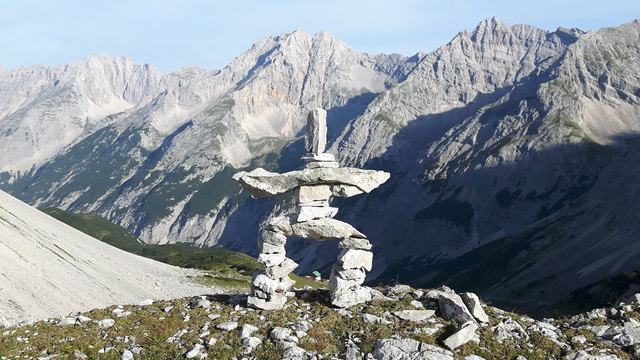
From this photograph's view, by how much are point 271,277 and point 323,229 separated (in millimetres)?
4249

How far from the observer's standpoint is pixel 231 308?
28.7 meters

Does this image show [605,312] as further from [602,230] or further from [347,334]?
[602,230]

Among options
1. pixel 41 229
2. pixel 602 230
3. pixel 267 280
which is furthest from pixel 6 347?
pixel 602 230

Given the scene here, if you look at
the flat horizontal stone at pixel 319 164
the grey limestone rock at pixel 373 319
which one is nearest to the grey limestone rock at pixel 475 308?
the grey limestone rock at pixel 373 319

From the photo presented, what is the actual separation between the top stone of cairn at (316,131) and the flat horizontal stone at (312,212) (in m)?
3.49

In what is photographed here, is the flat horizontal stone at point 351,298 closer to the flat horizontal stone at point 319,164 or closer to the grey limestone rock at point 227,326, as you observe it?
the grey limestone rock at point 227,326

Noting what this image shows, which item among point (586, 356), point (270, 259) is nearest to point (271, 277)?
point (270, 259)

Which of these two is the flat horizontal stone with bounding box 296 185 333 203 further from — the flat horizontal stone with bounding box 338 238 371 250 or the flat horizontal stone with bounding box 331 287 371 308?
the flat horizontal stone with bounding box 331 287 371 308

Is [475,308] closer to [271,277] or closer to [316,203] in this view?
[316,203]

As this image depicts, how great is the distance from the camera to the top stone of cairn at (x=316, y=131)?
2973 cm

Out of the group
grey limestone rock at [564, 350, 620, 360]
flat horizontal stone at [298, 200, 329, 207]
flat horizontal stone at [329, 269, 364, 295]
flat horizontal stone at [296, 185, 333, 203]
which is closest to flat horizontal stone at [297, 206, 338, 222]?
flat horizontal stone at [298, 200, 329, 207]

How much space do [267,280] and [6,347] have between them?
13.2 meters

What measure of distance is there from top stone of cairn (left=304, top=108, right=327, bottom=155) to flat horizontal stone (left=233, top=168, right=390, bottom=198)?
1861 mm

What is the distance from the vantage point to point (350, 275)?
28.7 m
